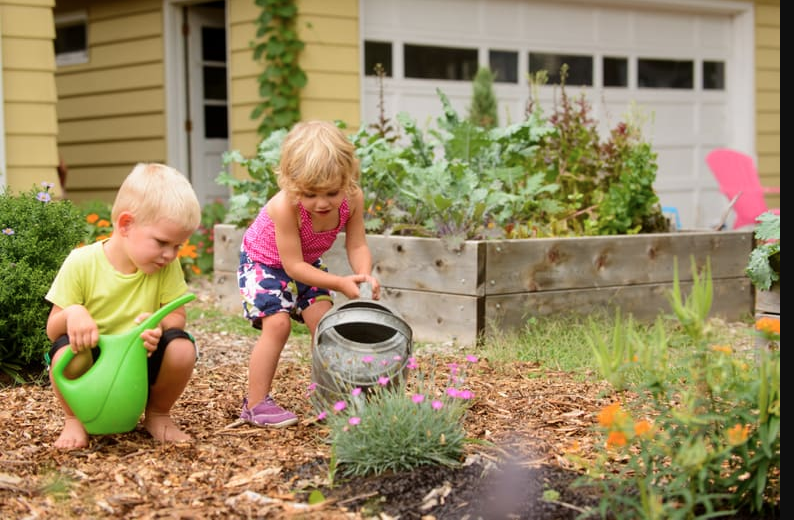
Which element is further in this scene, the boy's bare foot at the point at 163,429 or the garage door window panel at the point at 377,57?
the garage door window panel at the point at 377,57

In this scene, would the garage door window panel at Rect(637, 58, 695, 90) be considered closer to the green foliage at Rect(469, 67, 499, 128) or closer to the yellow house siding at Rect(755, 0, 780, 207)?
the yellow house siding at Rect(755, 0, 780, 207)

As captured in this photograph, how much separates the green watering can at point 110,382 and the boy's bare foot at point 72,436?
95 millimetres

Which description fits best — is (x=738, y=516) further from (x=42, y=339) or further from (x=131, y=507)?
(x=42, y=339)

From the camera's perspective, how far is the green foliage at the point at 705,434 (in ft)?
6.22

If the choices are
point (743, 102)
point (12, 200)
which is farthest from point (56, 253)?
point (743, 102)

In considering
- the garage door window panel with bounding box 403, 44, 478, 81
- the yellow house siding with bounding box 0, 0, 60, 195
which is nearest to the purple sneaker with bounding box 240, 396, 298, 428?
the yellow house siding with bounding box 0, 0, 60, 195

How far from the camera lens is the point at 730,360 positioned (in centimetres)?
202

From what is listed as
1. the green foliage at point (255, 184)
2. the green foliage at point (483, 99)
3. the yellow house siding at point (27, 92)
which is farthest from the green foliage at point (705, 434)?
the green foliage at point (483, 99)

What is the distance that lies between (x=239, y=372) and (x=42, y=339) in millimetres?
777

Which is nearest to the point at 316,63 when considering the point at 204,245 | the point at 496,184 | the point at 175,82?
the point at 204,245

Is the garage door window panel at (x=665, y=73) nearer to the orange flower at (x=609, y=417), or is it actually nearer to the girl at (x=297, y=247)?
the girl at (x=297, y=247)

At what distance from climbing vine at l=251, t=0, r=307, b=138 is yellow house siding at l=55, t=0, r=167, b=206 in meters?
1.65

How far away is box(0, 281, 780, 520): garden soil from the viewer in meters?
2.19

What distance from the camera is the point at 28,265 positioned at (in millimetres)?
3611
